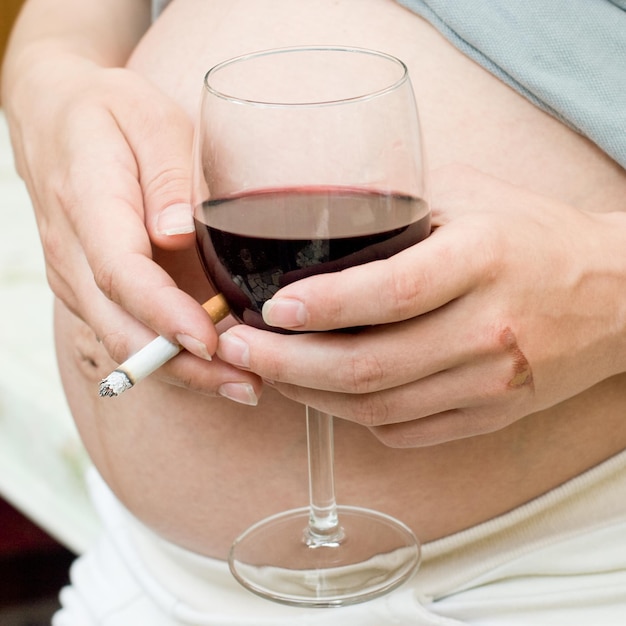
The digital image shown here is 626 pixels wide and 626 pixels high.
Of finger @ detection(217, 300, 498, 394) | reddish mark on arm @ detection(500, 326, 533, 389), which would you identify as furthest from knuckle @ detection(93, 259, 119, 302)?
reddish mark on arm @ detection(500, 326, 533, 389)

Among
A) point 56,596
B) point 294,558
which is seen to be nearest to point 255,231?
point 294,558

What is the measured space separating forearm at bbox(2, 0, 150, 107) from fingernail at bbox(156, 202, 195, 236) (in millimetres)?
350

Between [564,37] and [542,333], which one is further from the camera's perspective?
[564,37]

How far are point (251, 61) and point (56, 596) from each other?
1223 millimetres

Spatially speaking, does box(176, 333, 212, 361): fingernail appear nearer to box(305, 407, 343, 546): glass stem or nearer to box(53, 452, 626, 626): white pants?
box(305, 407, 343, 546): glass stem

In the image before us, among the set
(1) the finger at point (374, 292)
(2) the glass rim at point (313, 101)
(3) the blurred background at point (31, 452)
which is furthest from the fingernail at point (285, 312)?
(3) the blurred background at point (31, 452)

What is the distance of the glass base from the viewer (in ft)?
2.10

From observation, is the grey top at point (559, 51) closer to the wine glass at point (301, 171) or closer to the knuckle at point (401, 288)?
the wine glass at point (301, 171)

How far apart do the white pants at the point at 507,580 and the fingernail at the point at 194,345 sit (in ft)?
0.89

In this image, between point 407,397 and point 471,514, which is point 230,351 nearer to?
point 407,397

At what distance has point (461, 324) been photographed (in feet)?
1.65

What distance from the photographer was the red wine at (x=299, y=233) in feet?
1.57

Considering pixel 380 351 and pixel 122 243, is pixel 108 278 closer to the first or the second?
pixel 122 243

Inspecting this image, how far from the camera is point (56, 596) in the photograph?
153cm
